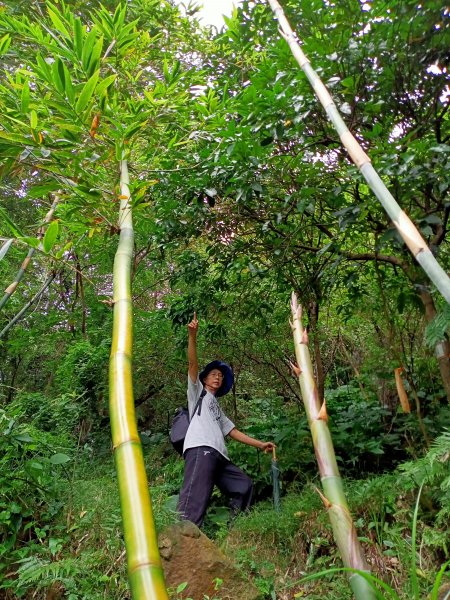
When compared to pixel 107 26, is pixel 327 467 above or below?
below

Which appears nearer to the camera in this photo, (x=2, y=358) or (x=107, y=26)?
(x=107, y=26)

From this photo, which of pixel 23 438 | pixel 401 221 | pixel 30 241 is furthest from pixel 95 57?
pixel 23 438

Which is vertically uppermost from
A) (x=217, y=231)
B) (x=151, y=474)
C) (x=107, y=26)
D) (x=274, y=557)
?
(x=107, y=26)

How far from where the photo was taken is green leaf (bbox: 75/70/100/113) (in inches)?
62.4

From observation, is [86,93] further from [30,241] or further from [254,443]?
[254,443]

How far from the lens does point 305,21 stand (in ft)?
8.07

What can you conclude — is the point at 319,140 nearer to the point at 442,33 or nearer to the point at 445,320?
the point at 442,33

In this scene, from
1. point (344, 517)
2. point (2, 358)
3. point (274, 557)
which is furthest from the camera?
point (2, 358)

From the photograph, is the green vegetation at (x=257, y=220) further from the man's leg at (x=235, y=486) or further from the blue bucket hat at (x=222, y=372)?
the blue bucket hat at (x=222, y=372)

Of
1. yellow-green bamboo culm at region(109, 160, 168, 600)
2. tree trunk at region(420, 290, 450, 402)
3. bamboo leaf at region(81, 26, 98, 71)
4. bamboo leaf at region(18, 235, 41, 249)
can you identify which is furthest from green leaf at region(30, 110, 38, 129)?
tree trunk at region(420, 290, 450, 402)

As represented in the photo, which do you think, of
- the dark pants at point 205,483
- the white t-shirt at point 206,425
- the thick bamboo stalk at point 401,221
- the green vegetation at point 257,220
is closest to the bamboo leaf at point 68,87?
the green vegetation at point 257,220

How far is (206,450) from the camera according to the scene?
338cm

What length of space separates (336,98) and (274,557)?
2.74 meters

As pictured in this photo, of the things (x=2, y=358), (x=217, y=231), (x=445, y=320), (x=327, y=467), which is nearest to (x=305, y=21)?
(x=217, y=231)
